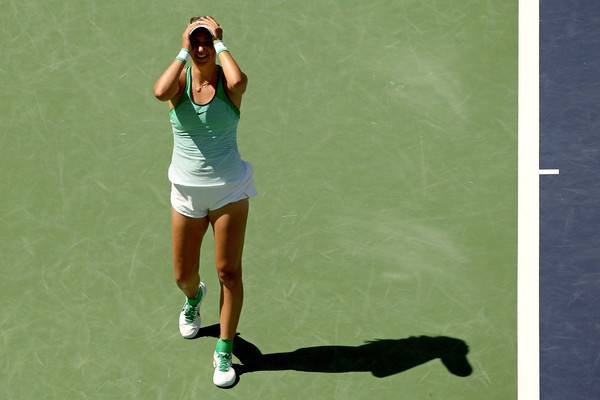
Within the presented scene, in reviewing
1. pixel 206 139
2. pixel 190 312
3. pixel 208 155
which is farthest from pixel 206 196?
pixel 190 312

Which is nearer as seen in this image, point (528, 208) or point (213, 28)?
point (213, 28)

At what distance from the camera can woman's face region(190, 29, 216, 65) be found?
6.43 meters

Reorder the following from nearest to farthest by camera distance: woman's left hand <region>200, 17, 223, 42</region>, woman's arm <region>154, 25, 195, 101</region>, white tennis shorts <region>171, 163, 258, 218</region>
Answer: woman's arm <region>154, 25, 195, 101</region> < woman's left hand <region>200, 17, 223, 42</region> < white tennis shorts <region>171, 163, 258, 218</region>

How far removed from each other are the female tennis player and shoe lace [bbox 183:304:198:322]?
525 mm

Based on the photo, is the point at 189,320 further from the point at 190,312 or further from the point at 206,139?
the point at 206,139

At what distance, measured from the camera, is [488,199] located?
819cm

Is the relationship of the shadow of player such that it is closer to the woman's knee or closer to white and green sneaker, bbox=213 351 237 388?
white and green sneaker, bbox=213 351 237 388

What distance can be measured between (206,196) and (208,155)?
32 centimetres

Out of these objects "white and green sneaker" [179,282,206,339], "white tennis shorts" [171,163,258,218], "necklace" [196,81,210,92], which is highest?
"necklace" [196,81,210,92]

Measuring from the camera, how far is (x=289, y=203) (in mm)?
8219

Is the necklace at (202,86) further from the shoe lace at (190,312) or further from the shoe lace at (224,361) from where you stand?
the shoe lace at (224,361)

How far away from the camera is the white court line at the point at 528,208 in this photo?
294 inches
